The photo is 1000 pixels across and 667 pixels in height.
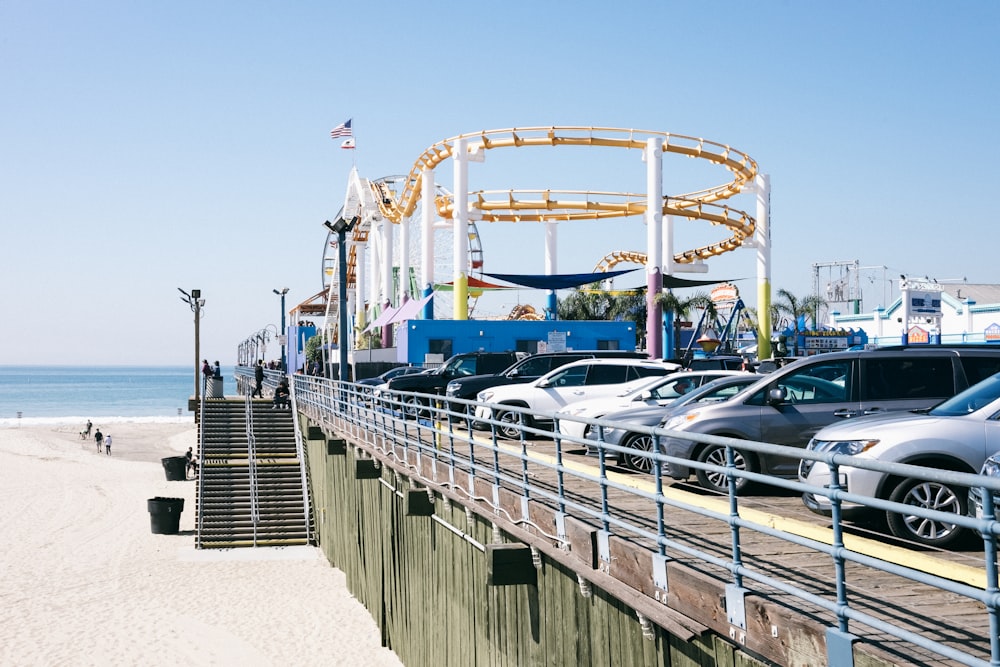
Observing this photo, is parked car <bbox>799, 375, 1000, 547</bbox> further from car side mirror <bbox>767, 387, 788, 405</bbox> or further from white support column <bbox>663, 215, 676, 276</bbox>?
white support column <bbox>663, 215, 676, 276</bbox>

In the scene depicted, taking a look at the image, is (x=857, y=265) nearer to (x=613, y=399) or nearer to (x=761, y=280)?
(x=761, y=280)

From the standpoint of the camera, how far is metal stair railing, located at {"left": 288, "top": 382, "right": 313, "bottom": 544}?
94.5 ft

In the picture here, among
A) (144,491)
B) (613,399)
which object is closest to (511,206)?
(144,491)

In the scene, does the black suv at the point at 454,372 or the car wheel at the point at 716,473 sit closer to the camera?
the car wheel at the point at 716,473

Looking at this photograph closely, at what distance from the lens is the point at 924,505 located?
25.0 feet

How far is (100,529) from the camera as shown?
3134 cm

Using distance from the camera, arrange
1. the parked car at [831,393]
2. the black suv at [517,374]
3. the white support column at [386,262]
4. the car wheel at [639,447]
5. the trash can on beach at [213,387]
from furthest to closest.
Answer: the white support column at [386,262] < the trash can on beach at [213,387] < the black suv at [517,374] < the car wheel at [639,447] < the parked car at [831,393]

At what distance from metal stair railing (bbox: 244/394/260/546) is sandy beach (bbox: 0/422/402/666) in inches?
71.2

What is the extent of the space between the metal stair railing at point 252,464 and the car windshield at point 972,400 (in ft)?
73.4

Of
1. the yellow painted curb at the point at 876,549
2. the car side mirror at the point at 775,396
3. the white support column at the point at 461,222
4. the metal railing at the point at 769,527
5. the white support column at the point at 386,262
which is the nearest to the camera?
the metal railing at the point at 769,527

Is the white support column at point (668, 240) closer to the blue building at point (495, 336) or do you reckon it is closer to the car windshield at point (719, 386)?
the blue building at point (495, 336)

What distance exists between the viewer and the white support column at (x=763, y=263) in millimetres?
48816

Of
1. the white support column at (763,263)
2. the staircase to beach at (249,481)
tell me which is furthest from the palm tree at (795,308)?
the staircase to beach at (249,481)

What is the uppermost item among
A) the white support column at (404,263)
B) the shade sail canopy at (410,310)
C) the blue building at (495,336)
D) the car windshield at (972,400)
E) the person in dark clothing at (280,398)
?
the white support column at (404,263)
